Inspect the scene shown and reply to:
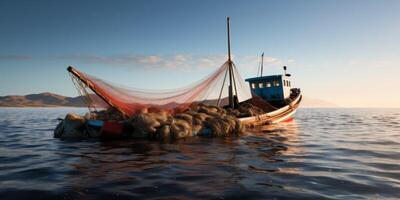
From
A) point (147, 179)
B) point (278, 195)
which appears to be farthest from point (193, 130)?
point (278, 195)

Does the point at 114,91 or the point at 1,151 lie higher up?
the point at 114,91

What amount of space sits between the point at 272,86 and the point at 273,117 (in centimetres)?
820

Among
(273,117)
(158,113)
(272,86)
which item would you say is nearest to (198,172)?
(158,113)

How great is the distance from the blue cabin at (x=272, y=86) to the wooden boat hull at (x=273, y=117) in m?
2.01

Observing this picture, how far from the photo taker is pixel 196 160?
12.1m

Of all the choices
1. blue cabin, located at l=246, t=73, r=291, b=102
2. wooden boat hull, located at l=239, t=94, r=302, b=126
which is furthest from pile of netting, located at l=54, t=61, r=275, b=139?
blue cabin, located at l=246, t=73, r=291, b=102

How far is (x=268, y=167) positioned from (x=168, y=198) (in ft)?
16.6

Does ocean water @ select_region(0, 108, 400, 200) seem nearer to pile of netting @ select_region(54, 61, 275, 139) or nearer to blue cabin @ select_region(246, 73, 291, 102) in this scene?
pile of netting @ select_region(54, 61, 275, 139)

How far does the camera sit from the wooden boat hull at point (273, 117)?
1032 inches

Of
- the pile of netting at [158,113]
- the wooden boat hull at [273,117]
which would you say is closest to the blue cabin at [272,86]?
the wooden boat hull at [273,117]

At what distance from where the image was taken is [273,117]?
30766 millimetres

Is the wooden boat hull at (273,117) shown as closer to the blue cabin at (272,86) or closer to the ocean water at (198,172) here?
the blue cabin at (272,86)

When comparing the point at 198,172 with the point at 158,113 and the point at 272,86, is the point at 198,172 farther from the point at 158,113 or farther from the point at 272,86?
the point at 272,86

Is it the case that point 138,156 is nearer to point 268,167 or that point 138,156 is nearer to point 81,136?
point 268,167
